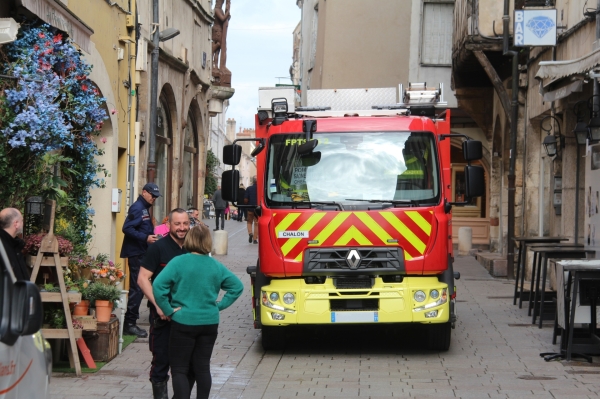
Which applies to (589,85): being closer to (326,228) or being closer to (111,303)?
(326,228)

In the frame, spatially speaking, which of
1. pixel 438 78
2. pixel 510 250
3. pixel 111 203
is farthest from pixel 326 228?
pixel 438 78

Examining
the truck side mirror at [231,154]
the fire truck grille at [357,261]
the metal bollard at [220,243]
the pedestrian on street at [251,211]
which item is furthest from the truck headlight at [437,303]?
the pedestrian on street at [251,211]

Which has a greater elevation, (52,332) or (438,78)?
(438,78)

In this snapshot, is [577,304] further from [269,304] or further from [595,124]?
[595,124]

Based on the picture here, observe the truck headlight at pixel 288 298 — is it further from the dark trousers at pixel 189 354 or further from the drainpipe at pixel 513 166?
the drainpipe at pixel 513 166

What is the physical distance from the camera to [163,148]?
2336cm

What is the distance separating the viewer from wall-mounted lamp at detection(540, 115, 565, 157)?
58.7 ft

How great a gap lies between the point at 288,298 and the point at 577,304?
2969 millimetres

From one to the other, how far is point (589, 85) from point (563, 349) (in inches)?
238

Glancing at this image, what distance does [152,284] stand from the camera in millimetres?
7836

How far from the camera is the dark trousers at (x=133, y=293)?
39.2 ft

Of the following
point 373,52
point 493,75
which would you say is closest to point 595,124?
point 493,75

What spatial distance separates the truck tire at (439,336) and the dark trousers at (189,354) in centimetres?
426

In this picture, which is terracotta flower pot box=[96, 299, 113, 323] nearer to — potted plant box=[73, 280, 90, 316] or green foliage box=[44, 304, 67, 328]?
potted plant box=[73, 280, 90, 316]
